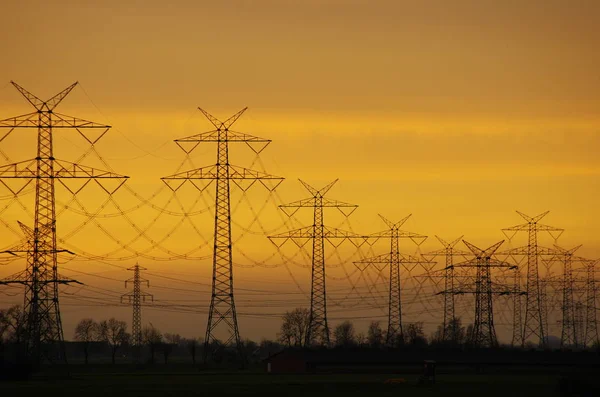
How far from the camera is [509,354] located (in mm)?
160875

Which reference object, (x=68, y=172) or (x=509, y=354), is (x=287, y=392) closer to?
(x=68, y=172)

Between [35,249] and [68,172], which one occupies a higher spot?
[68,172]

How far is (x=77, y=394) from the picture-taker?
3841 inches

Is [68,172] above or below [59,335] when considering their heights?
above

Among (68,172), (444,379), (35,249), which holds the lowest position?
(444,379)

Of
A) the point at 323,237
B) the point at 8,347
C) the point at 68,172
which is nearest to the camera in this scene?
the point at 68,172

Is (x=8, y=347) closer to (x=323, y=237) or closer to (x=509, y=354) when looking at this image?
(x=323, y=237)

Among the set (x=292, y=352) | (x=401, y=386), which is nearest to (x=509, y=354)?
(x=292, y=352)

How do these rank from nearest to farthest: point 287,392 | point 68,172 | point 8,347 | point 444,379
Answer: point 287,392 → point 68,172 → point 444,379 → point 8,347

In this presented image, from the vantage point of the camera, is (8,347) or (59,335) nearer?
(59,335)

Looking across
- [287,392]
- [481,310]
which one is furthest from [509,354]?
[287,392]

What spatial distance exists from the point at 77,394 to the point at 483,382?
150ft

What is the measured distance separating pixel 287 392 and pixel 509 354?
6404 cm

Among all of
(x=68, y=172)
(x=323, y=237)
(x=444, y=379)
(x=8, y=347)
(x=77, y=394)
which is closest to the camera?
(x=77, y=394)
